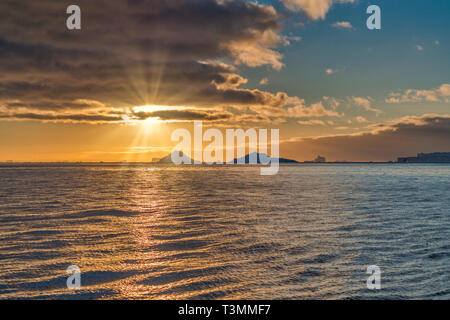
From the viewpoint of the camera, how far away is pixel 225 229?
20.5 meters

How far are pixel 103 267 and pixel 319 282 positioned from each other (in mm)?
7959

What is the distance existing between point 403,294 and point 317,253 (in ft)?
15.4

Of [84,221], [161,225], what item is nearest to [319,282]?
[161,225]

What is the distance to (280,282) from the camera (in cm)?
1117

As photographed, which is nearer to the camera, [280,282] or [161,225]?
[280,282]
